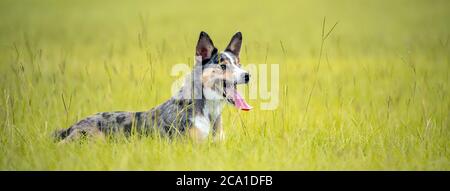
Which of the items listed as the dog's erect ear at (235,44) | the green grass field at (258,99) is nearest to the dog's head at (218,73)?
the dog's erect ear at (235,44)

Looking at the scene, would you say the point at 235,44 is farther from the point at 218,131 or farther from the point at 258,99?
the point at 258,99

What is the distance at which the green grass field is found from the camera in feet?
23.5

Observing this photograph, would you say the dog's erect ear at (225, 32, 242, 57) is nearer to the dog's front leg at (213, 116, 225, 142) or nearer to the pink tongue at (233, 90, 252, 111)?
the pink tongue at (233, 90, 252, 111)

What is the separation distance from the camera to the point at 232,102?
7.48m

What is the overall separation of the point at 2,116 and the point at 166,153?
2.83 m

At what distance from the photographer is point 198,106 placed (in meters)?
7.59

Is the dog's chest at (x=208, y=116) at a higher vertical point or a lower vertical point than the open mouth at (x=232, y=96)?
lower

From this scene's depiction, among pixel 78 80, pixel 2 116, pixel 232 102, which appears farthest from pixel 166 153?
pixel 78 80

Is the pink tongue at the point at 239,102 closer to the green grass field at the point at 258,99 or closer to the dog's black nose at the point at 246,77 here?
the dog's black nose at the point at 246,77

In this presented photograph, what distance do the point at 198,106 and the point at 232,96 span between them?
434 mm

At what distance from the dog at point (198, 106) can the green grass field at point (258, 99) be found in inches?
8.5

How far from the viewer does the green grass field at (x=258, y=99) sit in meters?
7.15

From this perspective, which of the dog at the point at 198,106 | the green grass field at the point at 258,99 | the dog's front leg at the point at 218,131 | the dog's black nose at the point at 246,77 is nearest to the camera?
the green grass field at the point at 258,99
